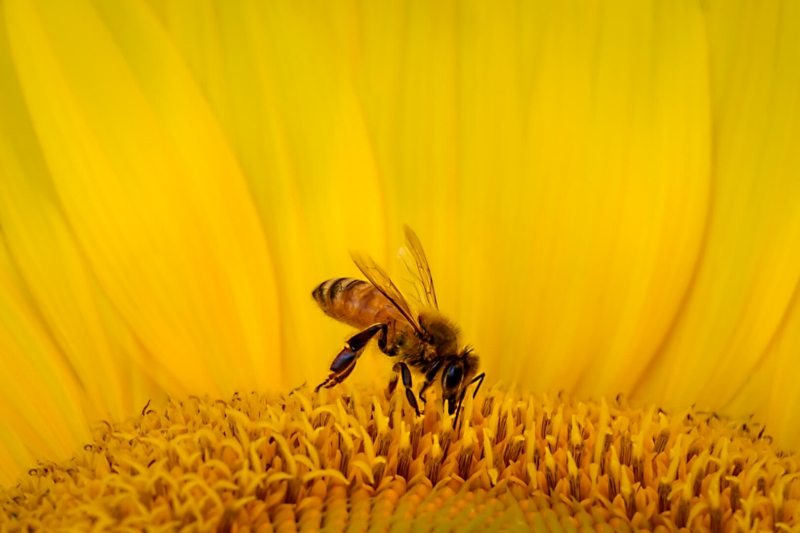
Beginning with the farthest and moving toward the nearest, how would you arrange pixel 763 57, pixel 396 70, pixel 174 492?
pixel 396 70, pixel 763 57, pixel 174 492

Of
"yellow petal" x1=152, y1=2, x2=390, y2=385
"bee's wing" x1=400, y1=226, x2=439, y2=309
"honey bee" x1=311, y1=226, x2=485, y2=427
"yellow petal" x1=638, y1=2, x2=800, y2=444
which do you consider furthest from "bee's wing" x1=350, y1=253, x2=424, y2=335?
"yellow petal" x1=638, y1=2, x2=800, y2=444

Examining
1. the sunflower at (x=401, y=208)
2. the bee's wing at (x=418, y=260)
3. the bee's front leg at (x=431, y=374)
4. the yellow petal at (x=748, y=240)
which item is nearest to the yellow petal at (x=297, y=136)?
the sunflower at (x=401, y=208)

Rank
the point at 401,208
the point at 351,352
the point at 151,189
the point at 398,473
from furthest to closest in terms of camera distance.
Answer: the point at 401,208, the point at 151,189, the point at 351,352, the point at 398,473

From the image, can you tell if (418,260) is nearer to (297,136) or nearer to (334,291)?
(334,291)

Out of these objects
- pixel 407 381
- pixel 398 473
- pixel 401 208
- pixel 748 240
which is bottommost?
pixel 398 473

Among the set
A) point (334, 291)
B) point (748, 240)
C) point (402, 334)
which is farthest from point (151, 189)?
point (748, 240)

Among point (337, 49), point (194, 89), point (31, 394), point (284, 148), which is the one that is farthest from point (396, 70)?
point (31, 394)

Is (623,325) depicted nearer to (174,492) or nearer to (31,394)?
(174,492)
